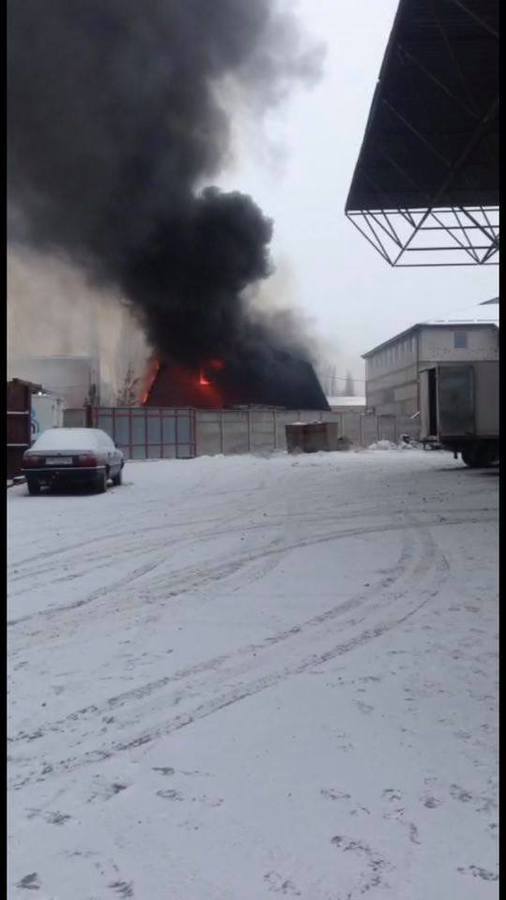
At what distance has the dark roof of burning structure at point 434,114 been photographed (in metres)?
10.5

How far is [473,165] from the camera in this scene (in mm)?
15594

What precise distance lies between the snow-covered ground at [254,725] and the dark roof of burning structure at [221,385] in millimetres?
28486

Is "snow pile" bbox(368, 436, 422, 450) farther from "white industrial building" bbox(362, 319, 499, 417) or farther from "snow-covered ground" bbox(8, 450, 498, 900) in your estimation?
"snow-covered ground" bbox(8, 450, 498, 900)

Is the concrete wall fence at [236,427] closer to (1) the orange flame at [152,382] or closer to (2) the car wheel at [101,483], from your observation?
(1) the orange flame at [152,382]

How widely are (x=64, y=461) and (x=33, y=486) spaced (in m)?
0.89

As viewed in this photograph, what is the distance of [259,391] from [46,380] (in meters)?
16.6

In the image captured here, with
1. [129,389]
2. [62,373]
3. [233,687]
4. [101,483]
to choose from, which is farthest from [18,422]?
[62,373]

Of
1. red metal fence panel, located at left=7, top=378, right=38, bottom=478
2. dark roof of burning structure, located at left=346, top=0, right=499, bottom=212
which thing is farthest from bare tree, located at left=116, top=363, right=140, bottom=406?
dark roof of burning structure, located at left=346, top=0, right=499, bottom=212

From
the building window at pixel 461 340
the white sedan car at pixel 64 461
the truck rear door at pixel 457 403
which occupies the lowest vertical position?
the white sedan car at pixel 64 461

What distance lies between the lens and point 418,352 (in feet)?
140

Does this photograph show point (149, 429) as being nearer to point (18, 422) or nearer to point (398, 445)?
point (18, 422)

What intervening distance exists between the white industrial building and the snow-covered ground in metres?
33.1

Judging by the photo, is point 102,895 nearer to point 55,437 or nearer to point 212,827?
point 212,827

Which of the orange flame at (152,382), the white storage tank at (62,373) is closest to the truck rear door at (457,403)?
the orange flame at (152,382)
